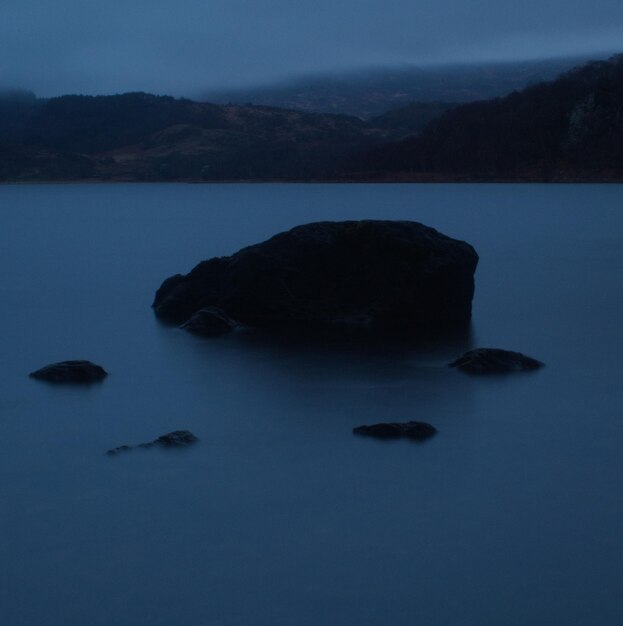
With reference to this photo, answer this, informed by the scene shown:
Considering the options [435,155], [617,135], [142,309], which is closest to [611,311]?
[142,309]

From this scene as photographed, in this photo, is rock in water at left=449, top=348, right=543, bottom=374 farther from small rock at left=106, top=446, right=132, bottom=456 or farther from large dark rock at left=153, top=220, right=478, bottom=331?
small rock at left=106, top=446, right=132, bottom=456

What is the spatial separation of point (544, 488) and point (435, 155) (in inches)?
3144

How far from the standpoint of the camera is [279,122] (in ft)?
392

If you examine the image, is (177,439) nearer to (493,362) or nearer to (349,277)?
(493,362)

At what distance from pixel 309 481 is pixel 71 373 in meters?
4.34

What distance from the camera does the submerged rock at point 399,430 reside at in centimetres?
980

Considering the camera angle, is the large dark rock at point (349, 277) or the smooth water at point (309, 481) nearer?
the smooth water at point (309, 481)

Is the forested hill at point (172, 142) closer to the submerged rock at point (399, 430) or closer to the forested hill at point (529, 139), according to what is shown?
the forested hill at point (529, 139)

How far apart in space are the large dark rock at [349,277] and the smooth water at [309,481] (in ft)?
2.64

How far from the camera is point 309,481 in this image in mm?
8844

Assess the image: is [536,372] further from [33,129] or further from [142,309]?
[33,129]

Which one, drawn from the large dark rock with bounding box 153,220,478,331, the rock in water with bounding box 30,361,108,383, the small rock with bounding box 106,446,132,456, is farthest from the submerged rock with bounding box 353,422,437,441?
the large dark rock with bounding box 153,220,478,331

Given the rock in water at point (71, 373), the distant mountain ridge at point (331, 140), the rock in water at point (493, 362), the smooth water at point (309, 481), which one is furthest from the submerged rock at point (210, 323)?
the distant mountain ridge at point (331, 140)

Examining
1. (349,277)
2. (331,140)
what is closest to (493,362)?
(349,277)
